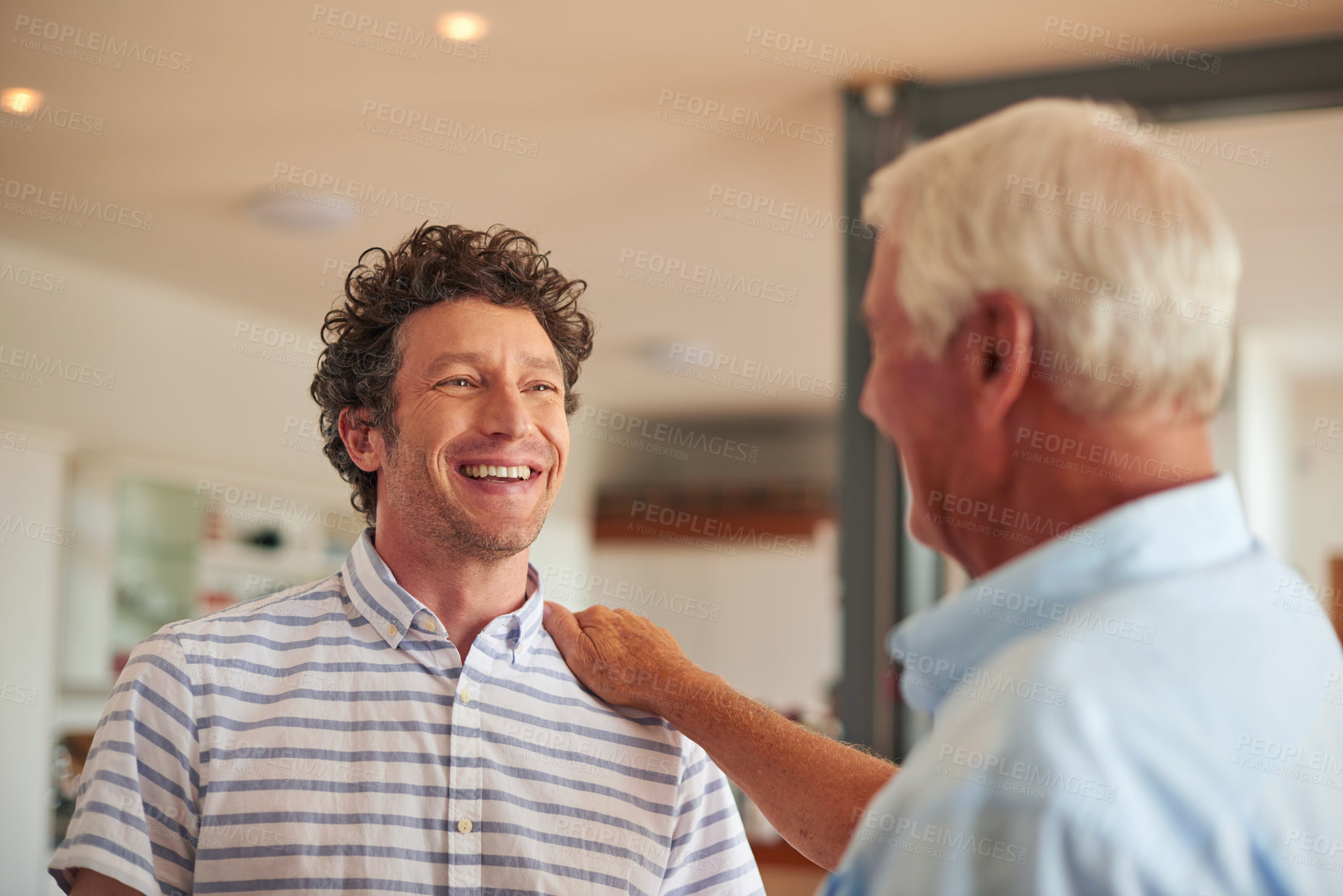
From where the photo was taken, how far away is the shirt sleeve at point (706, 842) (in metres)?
1.44

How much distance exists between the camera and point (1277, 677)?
69 centimetres

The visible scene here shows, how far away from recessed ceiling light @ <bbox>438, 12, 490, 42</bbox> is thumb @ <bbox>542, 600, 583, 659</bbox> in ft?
5.60

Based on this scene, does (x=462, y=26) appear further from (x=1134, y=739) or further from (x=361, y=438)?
(x=1134, y=739)

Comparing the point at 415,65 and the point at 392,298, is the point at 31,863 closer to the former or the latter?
the point at 415,65

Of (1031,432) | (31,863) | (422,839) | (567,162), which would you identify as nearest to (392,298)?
(422,839)

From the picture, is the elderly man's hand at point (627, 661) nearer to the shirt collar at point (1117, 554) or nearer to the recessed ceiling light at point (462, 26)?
the shirt collar at point (1117, 554)

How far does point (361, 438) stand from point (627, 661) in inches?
19.9

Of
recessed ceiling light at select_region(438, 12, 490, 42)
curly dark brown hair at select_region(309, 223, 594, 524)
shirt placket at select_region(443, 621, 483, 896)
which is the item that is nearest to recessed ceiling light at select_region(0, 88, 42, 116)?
recessed ceiling light at select_region(438, 12, 490, 42)

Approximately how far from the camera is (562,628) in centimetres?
155

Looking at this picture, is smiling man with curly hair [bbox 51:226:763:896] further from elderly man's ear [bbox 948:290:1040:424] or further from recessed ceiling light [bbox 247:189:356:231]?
recessed ceiling light [bbox 247:189:356:231]

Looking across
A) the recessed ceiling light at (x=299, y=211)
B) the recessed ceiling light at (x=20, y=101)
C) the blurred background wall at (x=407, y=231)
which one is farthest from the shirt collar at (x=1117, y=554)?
the recessed ceiling light at (x=299, y=211)

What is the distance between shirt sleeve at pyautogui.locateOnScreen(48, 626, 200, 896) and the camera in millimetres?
1202

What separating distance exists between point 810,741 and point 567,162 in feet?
8.28

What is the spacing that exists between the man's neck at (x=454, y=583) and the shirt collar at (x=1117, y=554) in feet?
2.74
